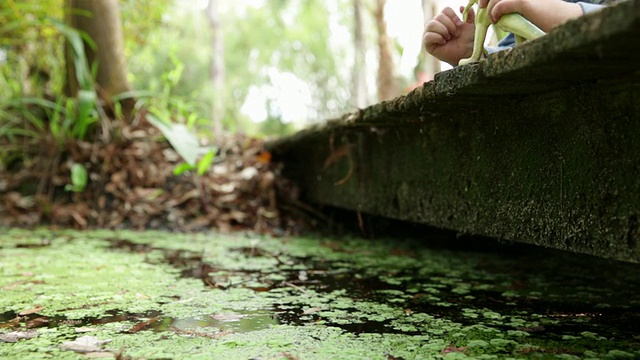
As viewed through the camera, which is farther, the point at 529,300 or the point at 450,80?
the point at 529,300

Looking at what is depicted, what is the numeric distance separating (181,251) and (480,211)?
51.8 inches

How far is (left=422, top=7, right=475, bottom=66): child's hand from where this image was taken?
143 cm

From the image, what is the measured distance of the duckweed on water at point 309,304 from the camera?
0.99 m

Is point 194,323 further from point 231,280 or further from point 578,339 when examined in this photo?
point 578,339

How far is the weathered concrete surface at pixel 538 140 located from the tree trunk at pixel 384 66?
5772 mm

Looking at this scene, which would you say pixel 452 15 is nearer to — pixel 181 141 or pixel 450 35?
pixel 450 35

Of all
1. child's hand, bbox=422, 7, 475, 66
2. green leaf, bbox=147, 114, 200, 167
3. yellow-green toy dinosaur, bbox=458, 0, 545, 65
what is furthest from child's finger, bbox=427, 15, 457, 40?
green leaf, bbox=147, 114, 200, 167

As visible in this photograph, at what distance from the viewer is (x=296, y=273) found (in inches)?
70.4

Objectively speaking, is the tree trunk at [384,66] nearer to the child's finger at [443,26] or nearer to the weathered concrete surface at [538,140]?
the weathered concrete surface at [538,140]

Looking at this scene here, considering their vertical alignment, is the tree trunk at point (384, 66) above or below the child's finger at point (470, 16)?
above

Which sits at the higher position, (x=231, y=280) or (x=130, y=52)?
(x=130, y=52)

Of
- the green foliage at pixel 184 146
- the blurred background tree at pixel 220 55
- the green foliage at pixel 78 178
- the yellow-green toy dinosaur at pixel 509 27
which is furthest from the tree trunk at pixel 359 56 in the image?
the yellow-green toy dinosaur at pixel 509 27

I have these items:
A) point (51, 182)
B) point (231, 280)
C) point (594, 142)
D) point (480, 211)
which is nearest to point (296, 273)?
point (231, 280)

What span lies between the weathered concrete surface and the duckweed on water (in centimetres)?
Answer: 20
